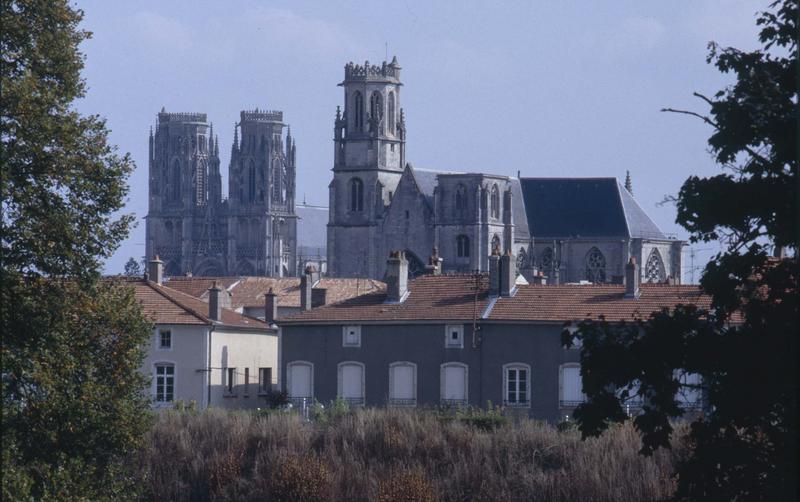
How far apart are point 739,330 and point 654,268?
255ft

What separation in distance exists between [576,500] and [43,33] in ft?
49.1

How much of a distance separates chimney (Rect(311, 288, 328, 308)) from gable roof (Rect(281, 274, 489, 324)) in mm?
4722

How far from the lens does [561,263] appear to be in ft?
306

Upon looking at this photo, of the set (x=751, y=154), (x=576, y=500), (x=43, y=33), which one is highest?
(x=43, y=33)

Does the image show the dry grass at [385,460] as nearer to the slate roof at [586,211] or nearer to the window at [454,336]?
the window at [454,336]

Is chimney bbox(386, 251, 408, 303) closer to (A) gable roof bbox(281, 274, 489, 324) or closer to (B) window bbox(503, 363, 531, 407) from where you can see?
(A) gable roof bbox(281, 274, 489, 324)

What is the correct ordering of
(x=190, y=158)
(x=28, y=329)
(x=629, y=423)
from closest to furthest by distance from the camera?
(x=28, y=329)
(x=629, y=423)
(x=190, y=158)

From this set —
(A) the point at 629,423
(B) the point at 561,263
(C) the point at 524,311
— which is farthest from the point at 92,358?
(B) the point at 561,263

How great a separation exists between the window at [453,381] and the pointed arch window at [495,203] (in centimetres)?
4986

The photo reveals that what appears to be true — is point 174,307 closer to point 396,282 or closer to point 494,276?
point 396,282

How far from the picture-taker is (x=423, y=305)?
138 feet

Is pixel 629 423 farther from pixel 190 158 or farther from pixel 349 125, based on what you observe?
pixel 190 158

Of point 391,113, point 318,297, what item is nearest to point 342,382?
point 318,297

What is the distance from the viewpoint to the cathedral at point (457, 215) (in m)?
89.4
